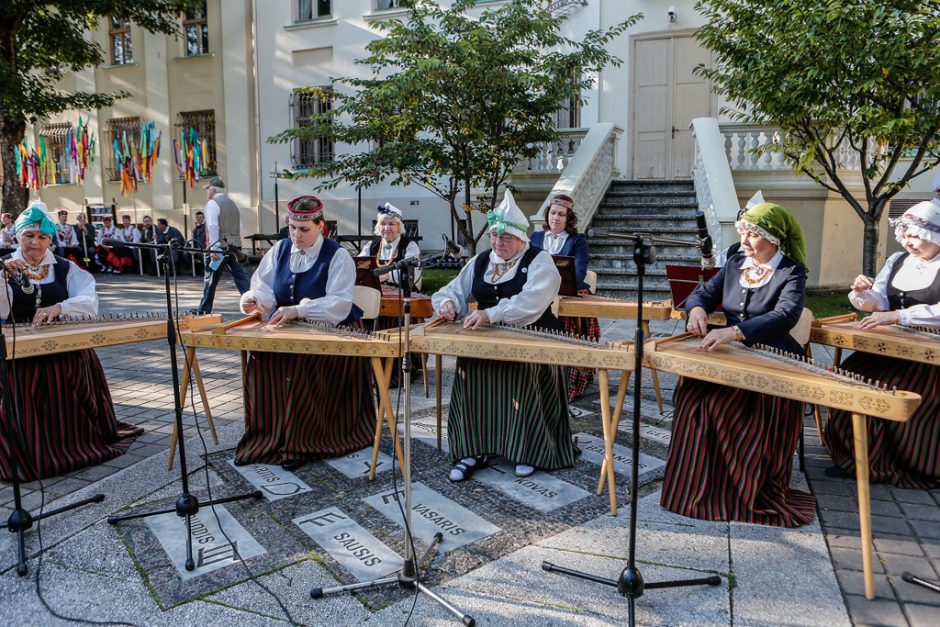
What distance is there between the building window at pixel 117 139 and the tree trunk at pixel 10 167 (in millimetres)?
4934

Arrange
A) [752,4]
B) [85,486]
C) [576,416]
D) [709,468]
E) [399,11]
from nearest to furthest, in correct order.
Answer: [709,468] → [85,486] → [576,416] → [752,4] → [399,11]

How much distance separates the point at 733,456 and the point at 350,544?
1.81 meters

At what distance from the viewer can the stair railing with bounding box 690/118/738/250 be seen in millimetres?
8258

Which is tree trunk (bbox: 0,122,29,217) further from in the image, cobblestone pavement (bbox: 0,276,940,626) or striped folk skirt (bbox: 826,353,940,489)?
striped folk skirt (bbox: 826,353,940,489)

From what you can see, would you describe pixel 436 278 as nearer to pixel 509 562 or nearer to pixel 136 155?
pixel 509 562

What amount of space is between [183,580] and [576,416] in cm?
303

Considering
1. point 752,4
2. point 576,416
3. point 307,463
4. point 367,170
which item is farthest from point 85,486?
point 752,4

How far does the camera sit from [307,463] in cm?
399

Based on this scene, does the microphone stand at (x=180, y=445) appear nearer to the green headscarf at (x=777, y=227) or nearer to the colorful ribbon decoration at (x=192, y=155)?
the green headscarf at (x=777, y=227)

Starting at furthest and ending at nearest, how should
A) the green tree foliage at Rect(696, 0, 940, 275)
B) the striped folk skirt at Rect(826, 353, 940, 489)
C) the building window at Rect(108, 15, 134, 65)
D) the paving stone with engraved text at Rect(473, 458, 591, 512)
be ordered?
the building window at Rect(108, 15, 134, 65) < the green tree foliage at Rect(696, 0, 940, 275) < the striped folk skirt at Rect(826, 353, 940, 489) < the paving stone with engraved text at Rect(473, 458, 591, 512)

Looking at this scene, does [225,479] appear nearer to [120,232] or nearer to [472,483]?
[472,483]

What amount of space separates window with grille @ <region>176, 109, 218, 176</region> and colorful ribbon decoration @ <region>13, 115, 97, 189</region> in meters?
3.81

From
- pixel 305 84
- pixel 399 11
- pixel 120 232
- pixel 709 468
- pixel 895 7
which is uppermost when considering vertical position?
pixel 399 11

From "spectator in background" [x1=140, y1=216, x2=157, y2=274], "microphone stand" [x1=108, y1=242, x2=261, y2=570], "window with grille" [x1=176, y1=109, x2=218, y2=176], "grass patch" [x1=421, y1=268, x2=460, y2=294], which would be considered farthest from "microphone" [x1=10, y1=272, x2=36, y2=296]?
"window with grille" [x1=176, y1=109, x2=218, y2=176]
